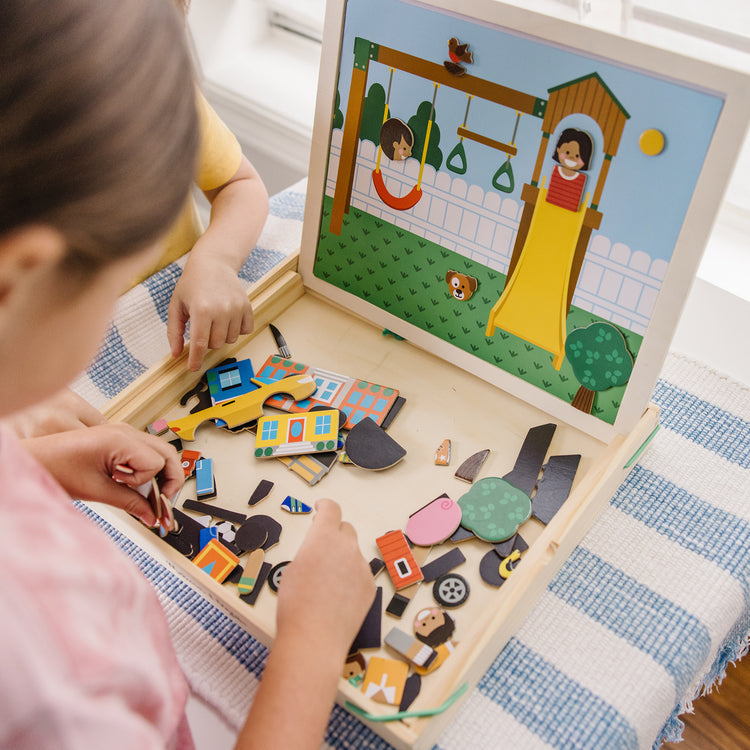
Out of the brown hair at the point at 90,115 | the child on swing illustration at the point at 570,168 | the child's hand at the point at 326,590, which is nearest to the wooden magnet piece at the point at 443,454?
the child's hand at the point at 326,590

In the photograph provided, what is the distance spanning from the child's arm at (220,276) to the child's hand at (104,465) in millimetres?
125

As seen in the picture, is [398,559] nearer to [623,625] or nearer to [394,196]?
[623,625]

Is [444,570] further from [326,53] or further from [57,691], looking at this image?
[326,53]

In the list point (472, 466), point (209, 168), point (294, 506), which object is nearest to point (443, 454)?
point (472, 466)

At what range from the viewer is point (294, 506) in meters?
0.55

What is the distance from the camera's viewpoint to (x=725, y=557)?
0.55 metres

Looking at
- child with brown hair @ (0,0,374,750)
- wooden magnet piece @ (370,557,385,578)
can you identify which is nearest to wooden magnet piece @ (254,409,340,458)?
wooden magnet piece @ (370,557,385,578)

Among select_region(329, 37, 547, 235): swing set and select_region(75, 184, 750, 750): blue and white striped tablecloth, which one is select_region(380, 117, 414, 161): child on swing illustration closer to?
select_region(329, 37, 547, 235): swing set

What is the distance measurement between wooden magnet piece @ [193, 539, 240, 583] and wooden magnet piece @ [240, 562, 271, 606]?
21 mm

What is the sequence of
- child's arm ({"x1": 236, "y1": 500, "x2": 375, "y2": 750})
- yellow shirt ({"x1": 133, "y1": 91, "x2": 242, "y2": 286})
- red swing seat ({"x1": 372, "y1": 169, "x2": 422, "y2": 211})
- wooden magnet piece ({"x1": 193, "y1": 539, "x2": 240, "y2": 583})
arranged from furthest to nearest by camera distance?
1. yellow shirt ({"x1": 133, "y1": 91, "x2": 242, "y2": 286})
2. red swing seat ({"x1": 372, "y1": 169, "x2": 422, "y2": 211})
3. wooden magnet piece ({"x1": 193, "y1": 539, "x2": 240, "y2": 583})
4. child's arm ({"x1": 236, "y1": 500, "x2": 375, "y2": 750})

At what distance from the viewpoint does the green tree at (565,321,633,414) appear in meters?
0.54

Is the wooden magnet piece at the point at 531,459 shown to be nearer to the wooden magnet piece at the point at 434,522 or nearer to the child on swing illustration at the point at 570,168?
the wooden magnet piece at the point at 434,522

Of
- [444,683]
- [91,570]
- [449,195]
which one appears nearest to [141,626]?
[91,570]

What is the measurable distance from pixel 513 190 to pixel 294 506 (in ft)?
1.01
